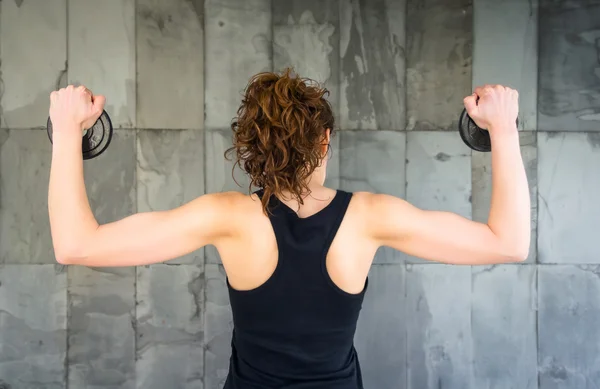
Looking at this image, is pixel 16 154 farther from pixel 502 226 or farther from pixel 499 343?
pixel 499 343

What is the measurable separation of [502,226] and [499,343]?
1961 millimetres

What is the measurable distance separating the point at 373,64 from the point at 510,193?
1.75 m

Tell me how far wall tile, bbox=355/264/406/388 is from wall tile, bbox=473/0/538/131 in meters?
1.27

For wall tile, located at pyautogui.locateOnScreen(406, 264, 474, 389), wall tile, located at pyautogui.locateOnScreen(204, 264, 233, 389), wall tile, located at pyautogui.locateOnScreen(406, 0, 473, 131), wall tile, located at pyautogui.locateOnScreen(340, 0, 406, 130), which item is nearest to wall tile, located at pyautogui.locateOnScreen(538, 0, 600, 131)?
wall tile, located at pyautogui.locateOnScreen(406, 0, 473, 131)

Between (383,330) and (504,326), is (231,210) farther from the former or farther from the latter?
(504,326)

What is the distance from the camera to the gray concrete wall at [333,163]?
110 inches

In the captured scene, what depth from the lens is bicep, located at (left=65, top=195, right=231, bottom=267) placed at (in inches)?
48.7

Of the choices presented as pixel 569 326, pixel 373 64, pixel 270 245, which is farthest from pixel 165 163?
pixel 569 326

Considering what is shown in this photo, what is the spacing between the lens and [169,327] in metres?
2.82

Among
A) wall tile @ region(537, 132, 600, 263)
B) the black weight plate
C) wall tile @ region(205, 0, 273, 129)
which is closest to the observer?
the black weight plate

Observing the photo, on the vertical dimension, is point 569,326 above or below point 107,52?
A: below

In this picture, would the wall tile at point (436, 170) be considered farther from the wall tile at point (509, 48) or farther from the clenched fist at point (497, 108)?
the clenched fist at point (497, 108)

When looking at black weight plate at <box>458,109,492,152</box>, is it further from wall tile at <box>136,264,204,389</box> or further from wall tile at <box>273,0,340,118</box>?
wall tile at <box>136,264,204,389</box>

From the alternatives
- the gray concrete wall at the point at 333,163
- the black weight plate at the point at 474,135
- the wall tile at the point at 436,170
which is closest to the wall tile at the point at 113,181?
the gray concrete wall at the point at 333,163
